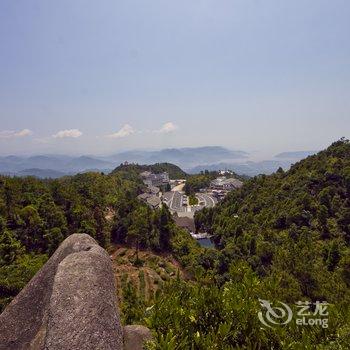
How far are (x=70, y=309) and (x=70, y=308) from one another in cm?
3

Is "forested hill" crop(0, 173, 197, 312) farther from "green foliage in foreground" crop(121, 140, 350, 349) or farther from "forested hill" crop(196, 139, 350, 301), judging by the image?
"forested hill" crop(196, 139, 350, 301)

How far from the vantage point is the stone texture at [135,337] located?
355 inches

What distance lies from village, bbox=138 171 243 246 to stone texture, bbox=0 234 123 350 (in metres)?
66.5

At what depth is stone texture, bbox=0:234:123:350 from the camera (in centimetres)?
809

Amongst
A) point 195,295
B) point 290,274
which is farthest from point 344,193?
point 195,295

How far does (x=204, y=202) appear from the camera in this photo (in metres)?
126

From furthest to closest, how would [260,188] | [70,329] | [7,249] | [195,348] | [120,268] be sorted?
[260,188], [120,268], [7,249], [70,329], [195,348]

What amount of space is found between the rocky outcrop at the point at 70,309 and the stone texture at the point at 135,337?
0.13 meters

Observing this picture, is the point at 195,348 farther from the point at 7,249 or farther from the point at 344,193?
the point at 344,193

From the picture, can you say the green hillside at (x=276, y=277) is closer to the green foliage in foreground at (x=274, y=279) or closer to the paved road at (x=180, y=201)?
the green foliage in foreground at (x=274, y=279)

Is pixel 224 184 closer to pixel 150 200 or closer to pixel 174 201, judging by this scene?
pixel 174 201

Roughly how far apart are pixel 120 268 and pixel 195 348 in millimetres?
41522

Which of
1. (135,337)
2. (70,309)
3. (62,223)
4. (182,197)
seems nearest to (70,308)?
(70,309)

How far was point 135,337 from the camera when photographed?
9.28 meters
